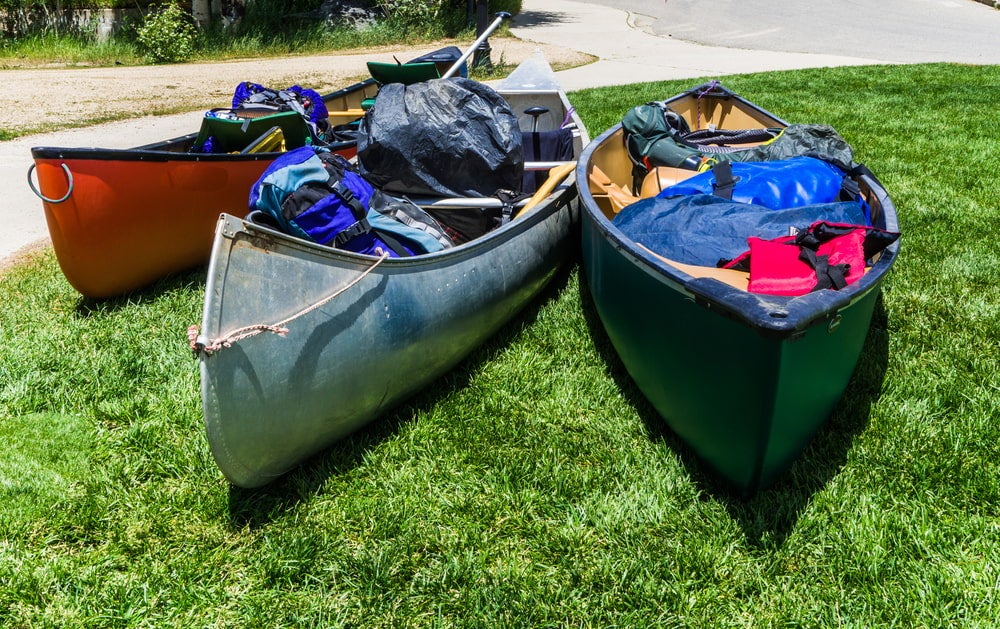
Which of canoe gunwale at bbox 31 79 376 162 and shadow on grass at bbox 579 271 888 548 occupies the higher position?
canoe gunwale at bbox 31 79 376 162

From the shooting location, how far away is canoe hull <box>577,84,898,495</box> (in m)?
2.20

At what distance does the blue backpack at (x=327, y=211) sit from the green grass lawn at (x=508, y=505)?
0.71 metres

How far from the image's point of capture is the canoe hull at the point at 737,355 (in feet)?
7.21

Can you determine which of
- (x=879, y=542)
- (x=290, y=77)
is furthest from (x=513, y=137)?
(x=290, y=77)

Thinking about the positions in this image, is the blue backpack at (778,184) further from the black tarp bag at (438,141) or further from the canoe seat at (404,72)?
the canoe seat at (404,72)

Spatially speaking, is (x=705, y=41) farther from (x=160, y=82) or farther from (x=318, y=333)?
(x=318, y=333)

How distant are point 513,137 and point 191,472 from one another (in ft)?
7.67

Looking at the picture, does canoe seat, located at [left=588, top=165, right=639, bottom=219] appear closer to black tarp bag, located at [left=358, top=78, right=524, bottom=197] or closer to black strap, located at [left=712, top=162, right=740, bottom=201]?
black tarp bag, located at [left=358, top=78, right=524, bottom=197]

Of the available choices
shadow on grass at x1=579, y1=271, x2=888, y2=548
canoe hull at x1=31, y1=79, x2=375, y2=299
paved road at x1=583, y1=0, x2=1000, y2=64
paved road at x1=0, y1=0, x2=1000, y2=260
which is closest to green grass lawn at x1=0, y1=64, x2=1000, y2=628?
shadow on grass at x1=579, y1=271, x2=888, y2=548

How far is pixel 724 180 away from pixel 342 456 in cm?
219

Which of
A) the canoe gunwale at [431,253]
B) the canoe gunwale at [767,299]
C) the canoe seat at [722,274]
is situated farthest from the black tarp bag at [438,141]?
the canoe seat at [722,274]

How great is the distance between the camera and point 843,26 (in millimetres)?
16641

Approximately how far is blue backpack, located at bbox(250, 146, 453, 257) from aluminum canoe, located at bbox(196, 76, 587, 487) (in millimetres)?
236

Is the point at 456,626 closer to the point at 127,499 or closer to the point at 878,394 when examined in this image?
the point at 127,499
